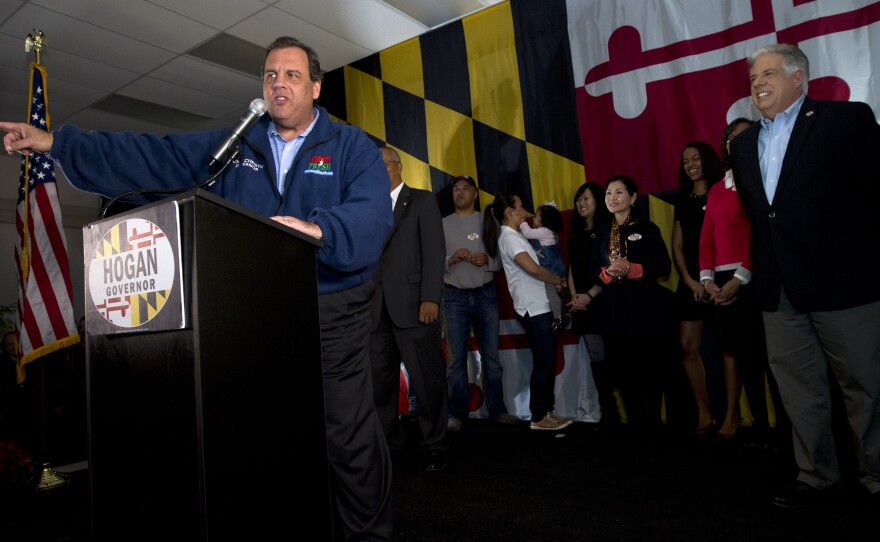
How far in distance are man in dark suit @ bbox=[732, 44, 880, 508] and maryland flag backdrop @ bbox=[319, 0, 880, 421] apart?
1.15 metres

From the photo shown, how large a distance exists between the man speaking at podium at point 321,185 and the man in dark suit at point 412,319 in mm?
1268

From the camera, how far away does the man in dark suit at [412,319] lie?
2.67 meters

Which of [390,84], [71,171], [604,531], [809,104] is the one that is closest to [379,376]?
[604,531]

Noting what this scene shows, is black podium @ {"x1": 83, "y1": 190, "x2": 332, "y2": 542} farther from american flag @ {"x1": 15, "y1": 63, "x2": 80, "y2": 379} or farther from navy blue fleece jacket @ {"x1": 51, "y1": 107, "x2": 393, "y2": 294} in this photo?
american flag @ {"x1": 15, "y1": 63, "x2": 80, "y2": 379}

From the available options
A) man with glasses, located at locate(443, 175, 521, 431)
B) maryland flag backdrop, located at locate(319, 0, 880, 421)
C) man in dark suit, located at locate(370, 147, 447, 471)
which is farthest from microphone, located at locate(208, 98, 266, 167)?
maryland flag backdrop, located at locate(319, 0, 880, 421)

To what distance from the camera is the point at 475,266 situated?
348cm

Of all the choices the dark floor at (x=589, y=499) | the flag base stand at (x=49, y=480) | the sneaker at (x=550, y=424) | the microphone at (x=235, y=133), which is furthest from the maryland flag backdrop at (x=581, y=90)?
the microphone at (x=235, y=133)

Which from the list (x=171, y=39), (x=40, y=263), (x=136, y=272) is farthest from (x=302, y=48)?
(x=171, y=39)

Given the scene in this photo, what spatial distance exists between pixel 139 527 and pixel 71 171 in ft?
2.76

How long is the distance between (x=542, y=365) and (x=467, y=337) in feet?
1.73

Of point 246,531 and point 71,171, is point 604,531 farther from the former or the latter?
point 71,171

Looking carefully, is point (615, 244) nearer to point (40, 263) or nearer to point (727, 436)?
point (727, 436)

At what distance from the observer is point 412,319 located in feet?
8.86

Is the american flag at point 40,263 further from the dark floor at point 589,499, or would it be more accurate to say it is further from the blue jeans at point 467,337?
the blue jeans at point 467,337
